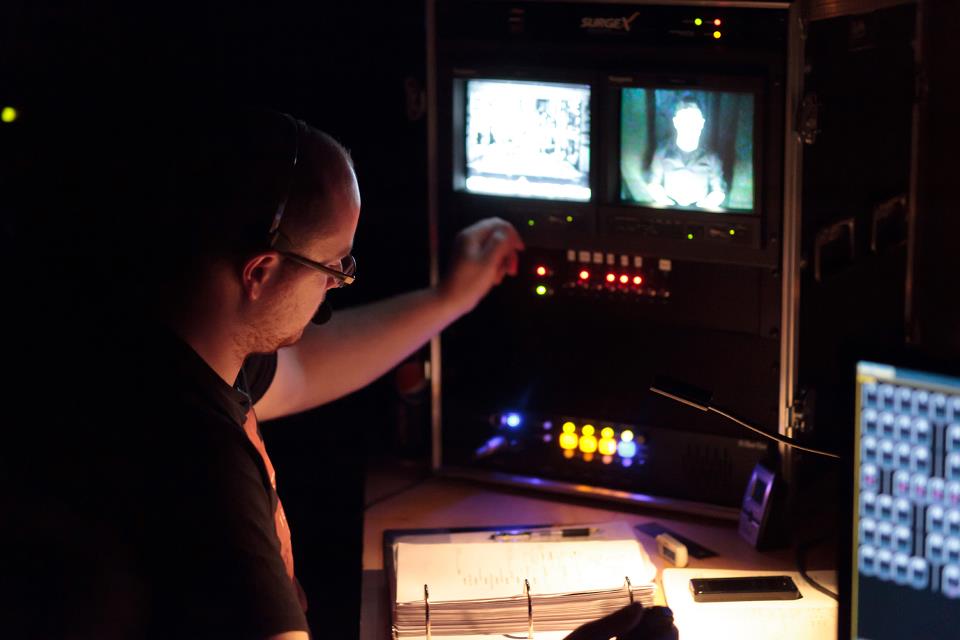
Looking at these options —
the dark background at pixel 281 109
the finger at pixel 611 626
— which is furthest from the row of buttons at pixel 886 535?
the dark background at pixel 281 109

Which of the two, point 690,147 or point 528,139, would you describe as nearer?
point 690,147

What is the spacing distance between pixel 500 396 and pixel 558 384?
0.34ft

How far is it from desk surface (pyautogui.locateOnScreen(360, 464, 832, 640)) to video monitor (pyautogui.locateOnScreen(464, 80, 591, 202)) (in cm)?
48

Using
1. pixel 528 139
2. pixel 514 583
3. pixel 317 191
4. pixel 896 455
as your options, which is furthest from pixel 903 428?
pixel 528 139

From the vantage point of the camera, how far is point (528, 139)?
6.21 ft

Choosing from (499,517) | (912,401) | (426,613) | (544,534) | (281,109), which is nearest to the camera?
(912,401)

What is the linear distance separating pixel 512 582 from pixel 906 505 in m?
0.55

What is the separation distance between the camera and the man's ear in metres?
1.45

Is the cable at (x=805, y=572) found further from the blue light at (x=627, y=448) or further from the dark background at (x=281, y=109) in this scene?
the dark background at (x=281, y=109)

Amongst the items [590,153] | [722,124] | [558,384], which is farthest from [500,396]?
[722,124]

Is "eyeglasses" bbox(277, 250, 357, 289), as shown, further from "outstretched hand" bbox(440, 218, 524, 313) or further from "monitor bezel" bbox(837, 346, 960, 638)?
"monitor bezel" bbox(837, 346, 960, 638)

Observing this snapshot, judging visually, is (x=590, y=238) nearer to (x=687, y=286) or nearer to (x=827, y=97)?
(x=687, y=286)

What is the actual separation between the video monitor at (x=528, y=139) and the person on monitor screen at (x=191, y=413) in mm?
404

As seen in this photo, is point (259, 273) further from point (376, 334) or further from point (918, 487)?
point (918, 487)
